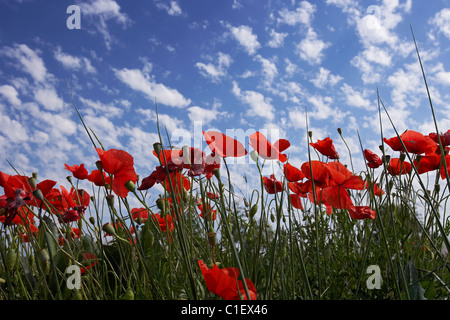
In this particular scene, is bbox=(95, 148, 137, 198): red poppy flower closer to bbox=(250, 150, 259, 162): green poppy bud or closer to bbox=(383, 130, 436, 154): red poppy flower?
bbox=(250, 150, 259, 162): green poppy bud

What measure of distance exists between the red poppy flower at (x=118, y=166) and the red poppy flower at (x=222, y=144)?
0.84 feet

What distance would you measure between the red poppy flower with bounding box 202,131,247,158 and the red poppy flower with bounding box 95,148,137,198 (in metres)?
0.26

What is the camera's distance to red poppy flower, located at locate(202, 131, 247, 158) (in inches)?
37.0

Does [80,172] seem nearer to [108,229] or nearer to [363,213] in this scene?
[108,229]

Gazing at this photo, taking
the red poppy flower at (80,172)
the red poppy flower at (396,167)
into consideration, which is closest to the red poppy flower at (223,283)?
the red poppy flower at (80,172)

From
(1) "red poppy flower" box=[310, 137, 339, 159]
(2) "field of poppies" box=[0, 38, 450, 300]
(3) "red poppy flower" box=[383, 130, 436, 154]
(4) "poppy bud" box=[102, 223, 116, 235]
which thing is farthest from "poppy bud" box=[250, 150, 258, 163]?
(3) "red poppy flower" box=[383, 130, 436, 154]

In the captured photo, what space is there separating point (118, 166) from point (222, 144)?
314 mm

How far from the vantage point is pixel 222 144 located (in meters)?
0.95

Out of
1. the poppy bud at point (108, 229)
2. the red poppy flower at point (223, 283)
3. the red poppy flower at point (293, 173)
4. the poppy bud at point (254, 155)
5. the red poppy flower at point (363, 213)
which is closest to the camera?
the red poppy flower at point (223, 283)

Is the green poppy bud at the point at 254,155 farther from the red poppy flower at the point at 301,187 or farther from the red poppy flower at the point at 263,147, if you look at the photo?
the red poppy flower at the point at 301,187

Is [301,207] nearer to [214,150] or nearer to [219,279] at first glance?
[214,150]

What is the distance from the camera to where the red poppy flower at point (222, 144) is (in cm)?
94
